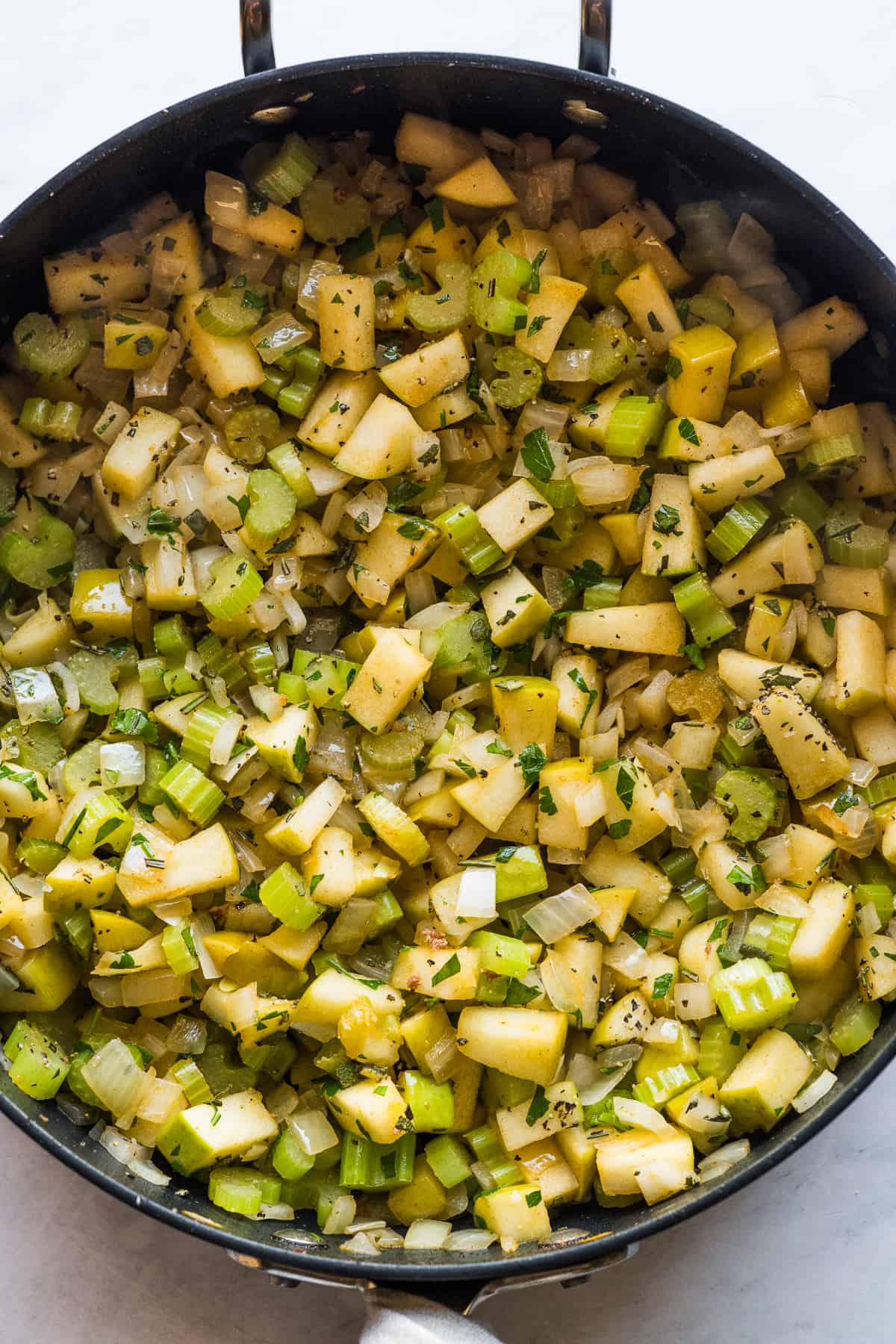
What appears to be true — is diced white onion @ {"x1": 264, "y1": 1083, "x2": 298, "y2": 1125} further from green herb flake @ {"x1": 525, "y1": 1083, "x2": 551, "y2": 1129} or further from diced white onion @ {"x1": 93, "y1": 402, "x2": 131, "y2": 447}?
diced white onion @ {"x1": 93, "y1": 402, "x2": 131, "y2": 447}

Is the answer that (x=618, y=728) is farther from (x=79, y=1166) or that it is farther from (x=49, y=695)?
(x=79, y=1166)

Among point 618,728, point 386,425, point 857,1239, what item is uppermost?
point 386,425

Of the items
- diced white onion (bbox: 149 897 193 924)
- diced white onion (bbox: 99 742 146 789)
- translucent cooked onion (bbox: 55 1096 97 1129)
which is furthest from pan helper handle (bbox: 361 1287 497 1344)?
diced white onion (bbox: 99 742 146 789)

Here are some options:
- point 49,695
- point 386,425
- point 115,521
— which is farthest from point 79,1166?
point 386,425

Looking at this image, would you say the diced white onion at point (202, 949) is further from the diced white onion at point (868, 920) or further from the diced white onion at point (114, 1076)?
the diced white onion at point (868, 920)

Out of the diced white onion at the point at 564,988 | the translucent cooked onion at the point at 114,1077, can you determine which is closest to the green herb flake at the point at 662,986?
the diced white onion at the point at 564,988
